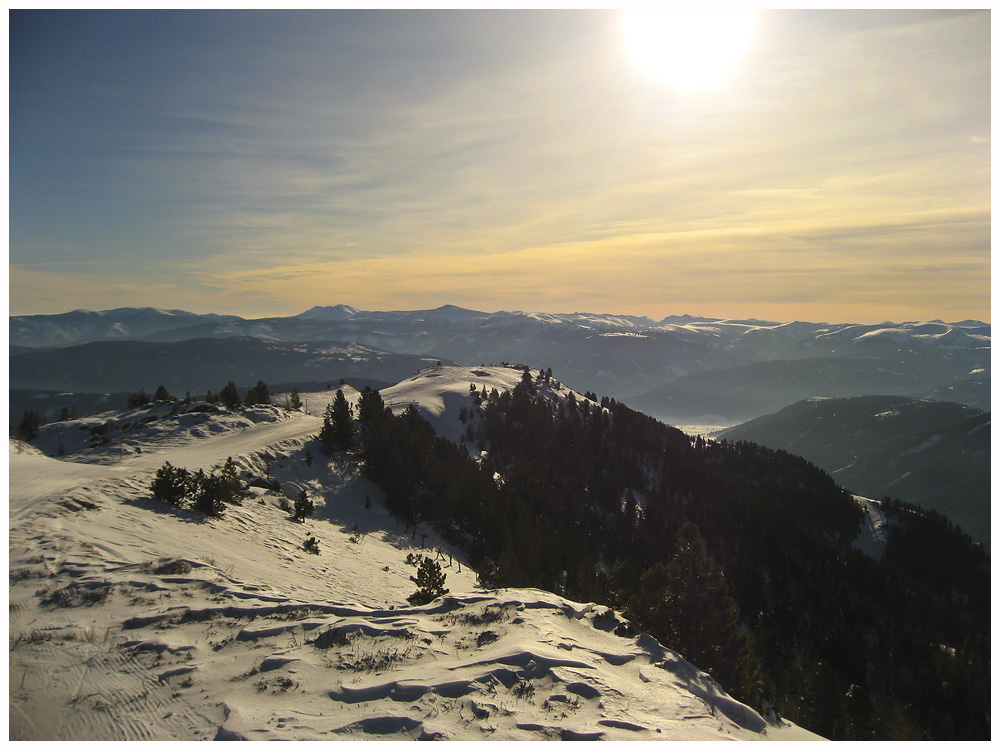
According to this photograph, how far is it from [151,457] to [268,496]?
11.3 metres

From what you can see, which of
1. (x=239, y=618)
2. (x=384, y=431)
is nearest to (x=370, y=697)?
(x=239, y=618)

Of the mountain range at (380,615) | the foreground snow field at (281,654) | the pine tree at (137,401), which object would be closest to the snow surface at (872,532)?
the mountain range at (380,615)

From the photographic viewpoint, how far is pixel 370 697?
10.1 m

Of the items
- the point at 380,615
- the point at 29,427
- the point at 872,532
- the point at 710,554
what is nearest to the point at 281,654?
the point at 380,615

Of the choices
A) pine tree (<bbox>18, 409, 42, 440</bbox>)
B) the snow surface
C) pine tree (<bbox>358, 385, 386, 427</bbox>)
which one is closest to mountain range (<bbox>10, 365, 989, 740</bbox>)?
pine tree (<bbox>358, 385, 386, 427</bbox>)

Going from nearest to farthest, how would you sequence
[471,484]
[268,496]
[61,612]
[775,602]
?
[61,612]
[268,496]
[471,484]
[775,602]

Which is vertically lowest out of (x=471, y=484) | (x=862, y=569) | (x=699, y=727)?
(x=862, y=569)

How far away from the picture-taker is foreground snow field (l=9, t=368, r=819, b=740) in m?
9.60

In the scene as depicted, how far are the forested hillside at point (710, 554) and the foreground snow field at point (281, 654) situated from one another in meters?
4.82

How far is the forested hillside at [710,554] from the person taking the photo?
60.8ft

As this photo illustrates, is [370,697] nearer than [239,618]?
Yes

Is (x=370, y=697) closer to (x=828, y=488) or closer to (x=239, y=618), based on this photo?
(x=239, y=618)

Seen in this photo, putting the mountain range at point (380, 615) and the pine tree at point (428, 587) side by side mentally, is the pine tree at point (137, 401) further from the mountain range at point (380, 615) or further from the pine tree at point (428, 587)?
the pine tree at point (428, 587)

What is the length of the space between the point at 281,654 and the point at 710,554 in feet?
109
